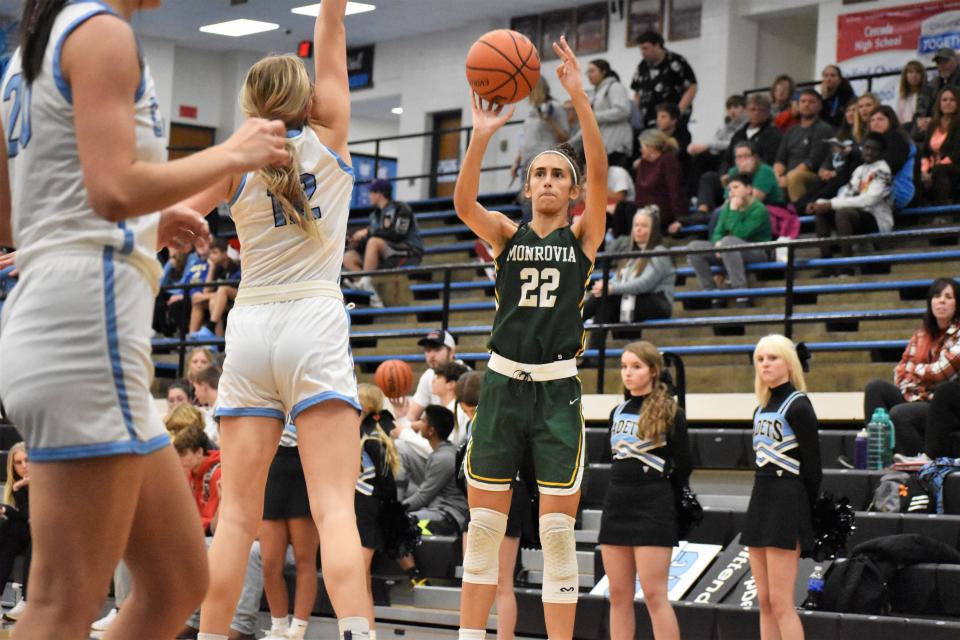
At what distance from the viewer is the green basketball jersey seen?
4.79m

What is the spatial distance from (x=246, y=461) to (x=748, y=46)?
14545mm

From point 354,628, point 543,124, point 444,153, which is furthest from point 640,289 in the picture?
point 444,153

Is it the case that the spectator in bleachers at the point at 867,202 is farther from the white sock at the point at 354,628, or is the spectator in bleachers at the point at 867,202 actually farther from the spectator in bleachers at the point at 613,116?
the white sock at the point at 354,628

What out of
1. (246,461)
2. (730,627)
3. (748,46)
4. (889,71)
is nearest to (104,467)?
(246,461)

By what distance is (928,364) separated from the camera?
303 inches

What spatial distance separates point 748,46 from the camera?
1711cm

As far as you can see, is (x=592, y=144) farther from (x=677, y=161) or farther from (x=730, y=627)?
(x=677, y=161)

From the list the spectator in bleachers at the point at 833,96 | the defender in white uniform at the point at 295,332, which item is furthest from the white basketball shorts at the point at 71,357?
the spectator in bleachers at the point at 833,96

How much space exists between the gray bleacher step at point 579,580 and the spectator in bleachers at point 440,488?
482 mm

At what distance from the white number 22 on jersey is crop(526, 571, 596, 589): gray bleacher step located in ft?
9.46

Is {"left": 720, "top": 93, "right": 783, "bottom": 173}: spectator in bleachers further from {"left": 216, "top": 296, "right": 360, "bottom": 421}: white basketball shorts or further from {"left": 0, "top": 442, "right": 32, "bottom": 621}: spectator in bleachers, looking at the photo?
{"left": 216, "top": 296, "right": 360, "bottom": 421}: white basketball shorts

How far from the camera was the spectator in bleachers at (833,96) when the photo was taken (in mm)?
13422

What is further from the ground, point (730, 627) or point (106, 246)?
point (106, 246)

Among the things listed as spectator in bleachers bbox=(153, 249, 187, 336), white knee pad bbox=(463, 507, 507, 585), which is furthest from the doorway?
white knee pad bbox=(463, 507, 507, 585)
